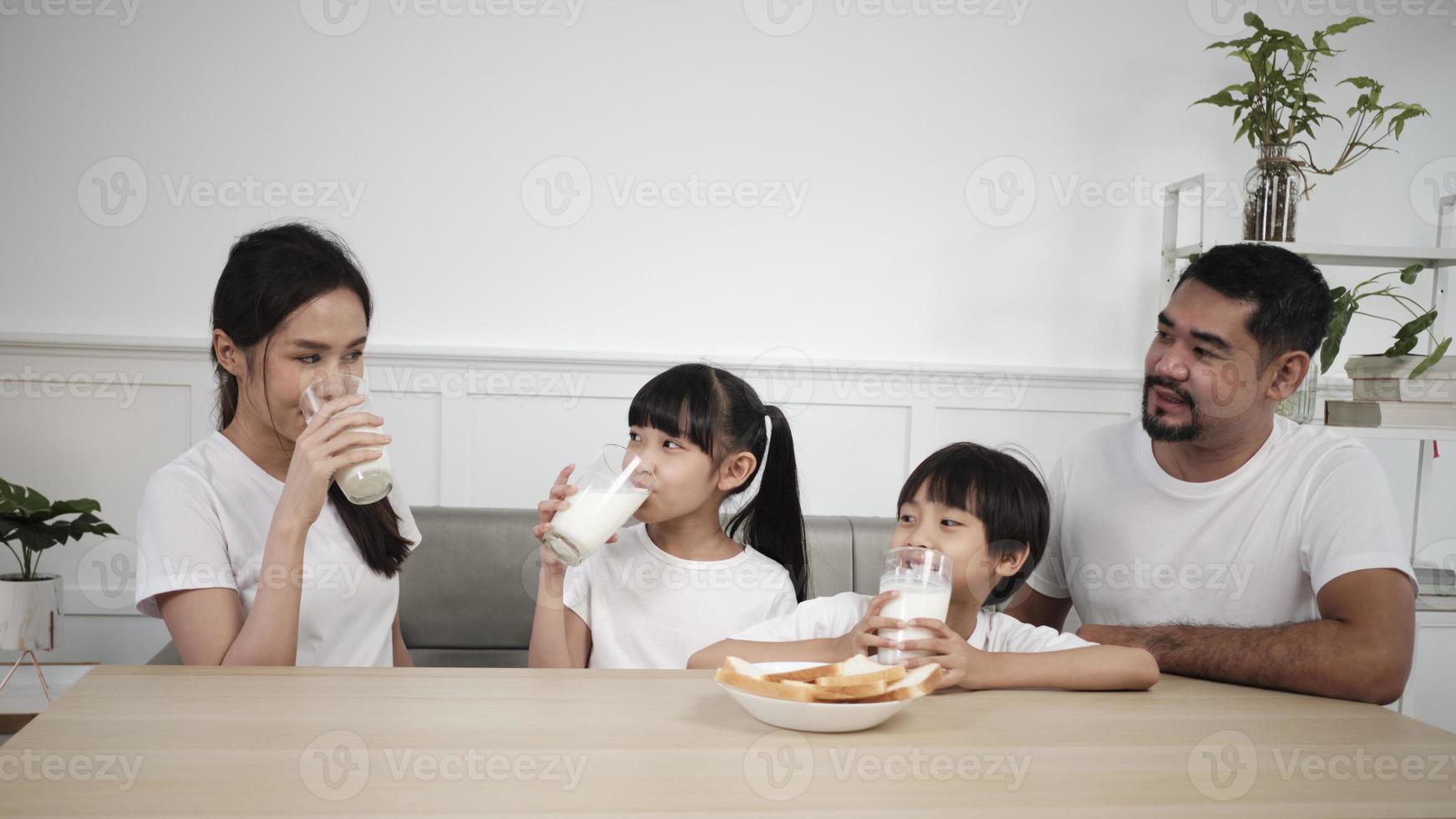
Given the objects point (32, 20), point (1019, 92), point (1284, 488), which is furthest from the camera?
point (1019, 92)

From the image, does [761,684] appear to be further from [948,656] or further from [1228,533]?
[1228,533]

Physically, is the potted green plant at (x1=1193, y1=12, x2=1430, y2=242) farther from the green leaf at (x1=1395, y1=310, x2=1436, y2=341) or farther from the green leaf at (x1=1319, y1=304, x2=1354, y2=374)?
the green leaf at (x1=1395, y1=310, x2=1436, y2=341)

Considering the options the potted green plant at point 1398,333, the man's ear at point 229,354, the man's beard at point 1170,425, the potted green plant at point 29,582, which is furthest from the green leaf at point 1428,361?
the potted green plant at point 29,582

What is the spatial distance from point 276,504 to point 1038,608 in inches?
49.2

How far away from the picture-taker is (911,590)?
1.09m

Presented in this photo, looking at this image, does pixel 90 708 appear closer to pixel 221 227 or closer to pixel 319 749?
pixel 319 749

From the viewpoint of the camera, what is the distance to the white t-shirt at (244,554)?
130cm

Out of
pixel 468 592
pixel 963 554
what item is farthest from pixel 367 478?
pixel 468 592

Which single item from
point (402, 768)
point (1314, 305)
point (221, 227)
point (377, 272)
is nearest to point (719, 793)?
point (402, 768)

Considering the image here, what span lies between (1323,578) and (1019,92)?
1815 millimetres

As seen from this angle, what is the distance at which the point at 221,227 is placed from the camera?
2.69 meters

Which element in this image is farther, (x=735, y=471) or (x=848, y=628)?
(x=735, y=471)

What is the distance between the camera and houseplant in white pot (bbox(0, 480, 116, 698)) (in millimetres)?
2014

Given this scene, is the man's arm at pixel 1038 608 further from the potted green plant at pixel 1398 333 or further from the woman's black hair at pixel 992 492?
the potted green plant at pixel 1398 333
